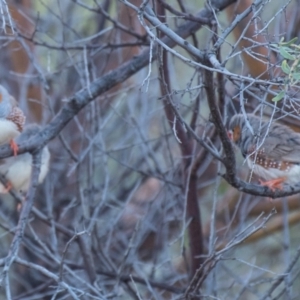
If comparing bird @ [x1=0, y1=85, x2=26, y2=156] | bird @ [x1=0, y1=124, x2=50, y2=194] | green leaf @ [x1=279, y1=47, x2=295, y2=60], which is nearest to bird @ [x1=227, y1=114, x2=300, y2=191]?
bird @ [x1=0, y1=85, x2=26, y2=156]

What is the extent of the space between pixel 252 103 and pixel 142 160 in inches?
61.2

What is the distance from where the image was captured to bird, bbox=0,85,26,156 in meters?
5.10

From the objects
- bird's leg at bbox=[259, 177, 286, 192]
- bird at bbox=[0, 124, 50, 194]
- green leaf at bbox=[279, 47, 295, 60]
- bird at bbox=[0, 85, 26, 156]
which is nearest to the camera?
green leaf at bbox=[279, 47, 295, 60]

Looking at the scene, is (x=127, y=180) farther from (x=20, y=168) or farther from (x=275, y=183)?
(x=275, y=183)

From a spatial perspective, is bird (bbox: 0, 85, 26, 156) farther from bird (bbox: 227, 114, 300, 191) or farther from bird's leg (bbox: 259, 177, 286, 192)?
bird's leg (bbox: 259, 177, 286, 192)

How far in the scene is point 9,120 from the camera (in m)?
5.25

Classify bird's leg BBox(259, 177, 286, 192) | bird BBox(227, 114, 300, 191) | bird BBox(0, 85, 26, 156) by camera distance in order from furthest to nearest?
bird BBox(0, 85, 26, 156) < bird BBox(227, 114, 300, 191) < bird's leg BBox(259, 177, 286, 192)

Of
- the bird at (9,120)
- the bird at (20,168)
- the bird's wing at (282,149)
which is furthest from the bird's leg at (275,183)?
the bird at (20,168)

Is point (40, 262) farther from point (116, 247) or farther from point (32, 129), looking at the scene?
point (32, 129)

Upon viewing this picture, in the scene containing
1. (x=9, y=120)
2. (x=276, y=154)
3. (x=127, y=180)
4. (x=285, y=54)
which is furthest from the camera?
(x=127, y=180)

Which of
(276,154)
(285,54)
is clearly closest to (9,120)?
(276,154)

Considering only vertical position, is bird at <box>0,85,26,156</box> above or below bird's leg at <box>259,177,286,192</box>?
above

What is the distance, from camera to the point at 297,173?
4.89m

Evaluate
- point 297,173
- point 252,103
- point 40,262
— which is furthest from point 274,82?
point 40,262
